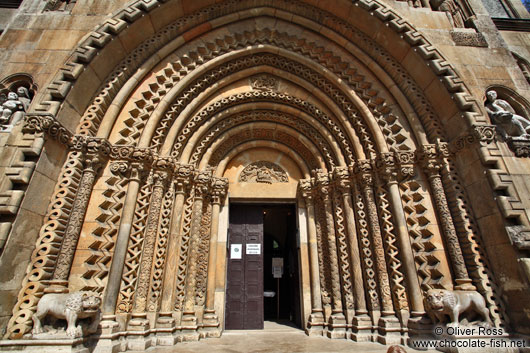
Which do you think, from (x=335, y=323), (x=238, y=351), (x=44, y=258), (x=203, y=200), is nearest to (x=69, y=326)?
(x=44, y=258)

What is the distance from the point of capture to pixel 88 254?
4.32m

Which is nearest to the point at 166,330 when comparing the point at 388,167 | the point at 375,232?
the point at 375,232

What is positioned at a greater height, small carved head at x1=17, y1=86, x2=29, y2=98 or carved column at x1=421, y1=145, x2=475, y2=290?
small carved head at x1=17, y1=86, x2=29, y2=98

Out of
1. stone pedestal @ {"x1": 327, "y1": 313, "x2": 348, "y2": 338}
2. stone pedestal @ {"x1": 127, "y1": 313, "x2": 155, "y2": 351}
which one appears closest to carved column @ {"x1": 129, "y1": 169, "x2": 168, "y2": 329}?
stone pedestal @ {"x1": 127, "y1": 313, "x2": 155, "y2": 351}

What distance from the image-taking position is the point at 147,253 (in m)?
4.82

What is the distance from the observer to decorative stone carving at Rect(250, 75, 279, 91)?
6.84 meters

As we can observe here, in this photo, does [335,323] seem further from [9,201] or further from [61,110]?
[61,110]

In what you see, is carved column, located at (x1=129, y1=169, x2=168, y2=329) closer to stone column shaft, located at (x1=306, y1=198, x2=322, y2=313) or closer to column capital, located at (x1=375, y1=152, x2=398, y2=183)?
stone column shaft, located at (x1=306, y1=198, x2=322, y2=313)

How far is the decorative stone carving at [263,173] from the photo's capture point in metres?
7.07

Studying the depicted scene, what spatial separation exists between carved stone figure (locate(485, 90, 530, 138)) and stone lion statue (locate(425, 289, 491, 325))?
300cm

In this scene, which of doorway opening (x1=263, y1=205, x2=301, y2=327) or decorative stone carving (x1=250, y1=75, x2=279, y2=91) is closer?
decorative stone carving (x1=250, y1=75, x2=279, y2=91)

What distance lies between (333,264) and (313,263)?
0.58 meters

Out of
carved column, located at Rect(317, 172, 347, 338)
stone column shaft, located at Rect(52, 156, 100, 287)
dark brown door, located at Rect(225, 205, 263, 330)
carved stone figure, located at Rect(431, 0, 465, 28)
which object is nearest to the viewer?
stone column shaft, located at Rect(52, 156, 100, 287)

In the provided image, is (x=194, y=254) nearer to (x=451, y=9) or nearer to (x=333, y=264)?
(x=333, y=264)
